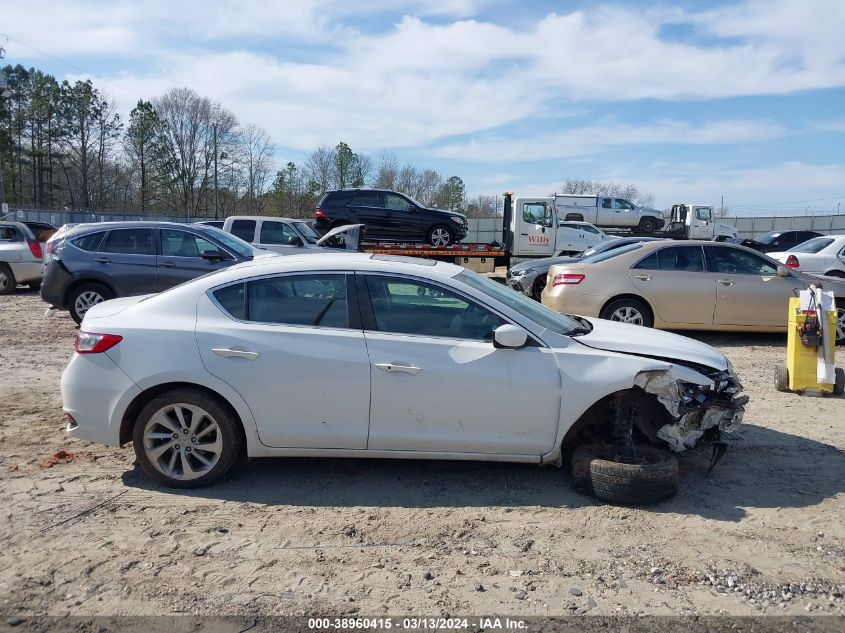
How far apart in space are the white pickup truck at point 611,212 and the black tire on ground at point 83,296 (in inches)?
1032

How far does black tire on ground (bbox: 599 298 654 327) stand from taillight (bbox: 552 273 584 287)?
1.92 ft

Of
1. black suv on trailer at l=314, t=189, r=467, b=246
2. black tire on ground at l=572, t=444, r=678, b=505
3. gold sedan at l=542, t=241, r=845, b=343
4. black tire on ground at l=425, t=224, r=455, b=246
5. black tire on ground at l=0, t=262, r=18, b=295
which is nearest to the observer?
black tire on ground at l=572, t=444, r=678, b=505

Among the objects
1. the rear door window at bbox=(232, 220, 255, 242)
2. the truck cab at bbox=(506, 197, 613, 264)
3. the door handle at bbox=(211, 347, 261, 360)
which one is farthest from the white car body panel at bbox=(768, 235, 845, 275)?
the door handle at bbox=(211, 347, 261, 360)

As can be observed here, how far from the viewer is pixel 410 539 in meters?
3.91

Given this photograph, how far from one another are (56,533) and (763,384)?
7.13 m

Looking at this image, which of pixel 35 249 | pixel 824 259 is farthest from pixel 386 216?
pixel 824 259

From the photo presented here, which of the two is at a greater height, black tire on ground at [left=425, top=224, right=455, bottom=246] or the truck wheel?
the truck wheel

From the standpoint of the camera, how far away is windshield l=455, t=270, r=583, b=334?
15.7 feet

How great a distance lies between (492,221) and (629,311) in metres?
37.5

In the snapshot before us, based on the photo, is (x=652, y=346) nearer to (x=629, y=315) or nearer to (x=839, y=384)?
(x=839, y=384)

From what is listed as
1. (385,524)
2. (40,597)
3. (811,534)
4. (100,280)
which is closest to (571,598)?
(385,524)

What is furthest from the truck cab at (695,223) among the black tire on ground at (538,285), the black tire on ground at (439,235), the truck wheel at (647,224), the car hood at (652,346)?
the car hood at (652,346)

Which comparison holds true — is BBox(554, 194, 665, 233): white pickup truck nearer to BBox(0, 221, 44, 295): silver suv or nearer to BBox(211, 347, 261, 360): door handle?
BBox(0, 221, 44, 295): silver suv

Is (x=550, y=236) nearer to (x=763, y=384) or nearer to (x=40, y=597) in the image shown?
(x=763, y=384)
